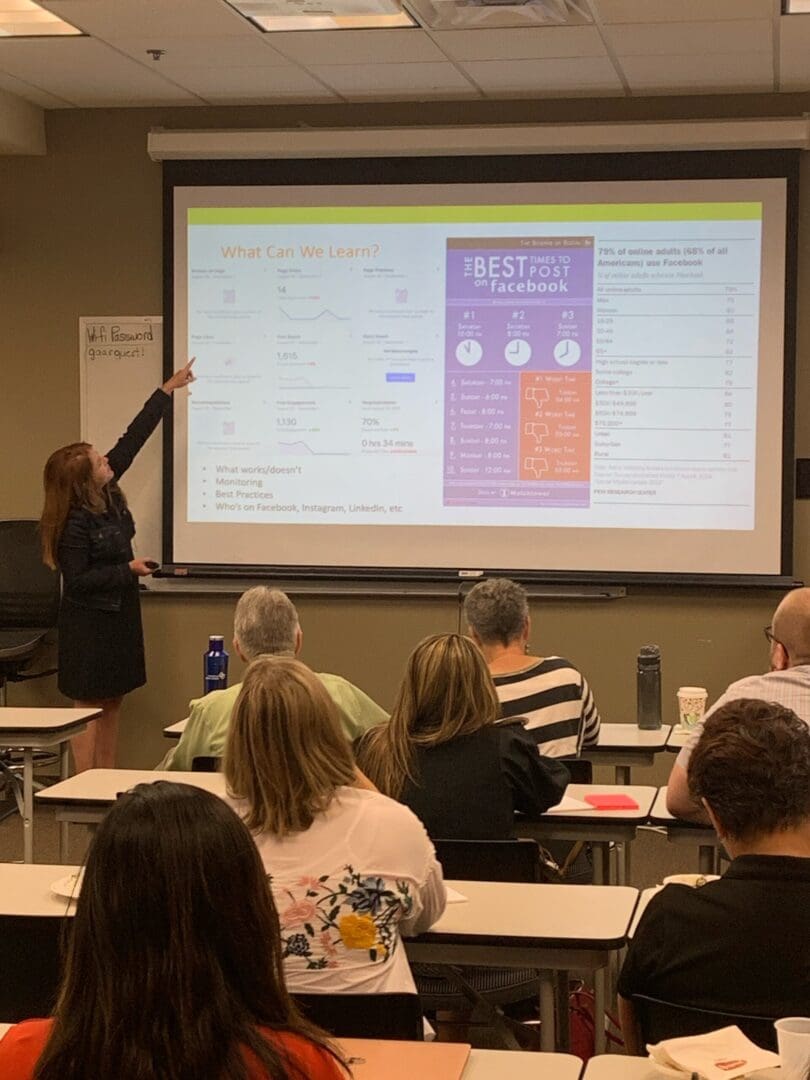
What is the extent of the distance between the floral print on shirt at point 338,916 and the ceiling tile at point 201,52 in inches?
153

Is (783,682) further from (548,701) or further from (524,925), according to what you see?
(524,925)

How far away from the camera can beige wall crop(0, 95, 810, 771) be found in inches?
245

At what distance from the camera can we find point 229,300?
653 cm

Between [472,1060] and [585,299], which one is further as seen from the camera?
[585,299]

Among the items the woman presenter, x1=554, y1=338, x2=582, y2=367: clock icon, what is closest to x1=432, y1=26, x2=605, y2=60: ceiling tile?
x1=554, y1=338, x2=582, y2=367: clock icon

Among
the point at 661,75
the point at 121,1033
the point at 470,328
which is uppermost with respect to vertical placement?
the point at 661,75

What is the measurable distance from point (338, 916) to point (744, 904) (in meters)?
0.69

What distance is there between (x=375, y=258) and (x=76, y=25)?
1.72 m

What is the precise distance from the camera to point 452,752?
319 cm

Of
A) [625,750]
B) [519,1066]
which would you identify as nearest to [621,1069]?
[519,1066]

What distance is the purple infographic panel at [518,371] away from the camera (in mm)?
6270

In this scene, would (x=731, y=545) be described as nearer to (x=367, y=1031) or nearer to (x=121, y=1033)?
(x=367, y=1031)

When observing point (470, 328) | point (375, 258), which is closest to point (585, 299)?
point (470, 328)

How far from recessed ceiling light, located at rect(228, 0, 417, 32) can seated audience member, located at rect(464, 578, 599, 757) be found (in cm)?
223
